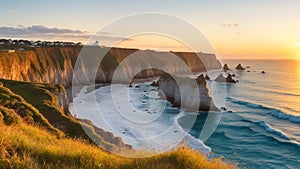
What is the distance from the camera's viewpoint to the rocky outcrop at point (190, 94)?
5227 centimetres

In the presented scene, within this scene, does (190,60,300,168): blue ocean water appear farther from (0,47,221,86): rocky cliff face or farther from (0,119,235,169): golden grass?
(0,47,221,86): rocky cliff face

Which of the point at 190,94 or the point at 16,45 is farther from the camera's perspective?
the point at 16,45

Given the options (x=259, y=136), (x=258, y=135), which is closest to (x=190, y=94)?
(x=258, y=135)

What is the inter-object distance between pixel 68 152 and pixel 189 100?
48.9m

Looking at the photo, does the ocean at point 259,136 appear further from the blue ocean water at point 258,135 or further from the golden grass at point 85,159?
the golden grass at point 85,159

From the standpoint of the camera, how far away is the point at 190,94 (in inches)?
2186

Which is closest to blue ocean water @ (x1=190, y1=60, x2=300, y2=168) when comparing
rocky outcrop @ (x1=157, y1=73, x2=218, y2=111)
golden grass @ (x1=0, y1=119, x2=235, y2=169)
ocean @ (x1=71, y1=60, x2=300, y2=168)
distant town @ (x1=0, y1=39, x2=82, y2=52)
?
ocean @ (x1=71, y1=60, x2=300, y2=168)

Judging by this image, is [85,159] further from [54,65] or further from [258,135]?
[54,65]

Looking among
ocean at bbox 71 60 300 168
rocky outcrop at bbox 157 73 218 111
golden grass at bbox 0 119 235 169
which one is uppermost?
golden grass at bbox 0 119 235 169

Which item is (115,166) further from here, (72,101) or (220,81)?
(220,81)

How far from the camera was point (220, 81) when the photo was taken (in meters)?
104

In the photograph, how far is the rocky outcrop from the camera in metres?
Result: 52.3

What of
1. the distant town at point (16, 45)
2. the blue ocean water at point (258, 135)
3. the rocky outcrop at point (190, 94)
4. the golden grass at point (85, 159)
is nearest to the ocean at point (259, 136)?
the blue ocean water at point (258, 135)

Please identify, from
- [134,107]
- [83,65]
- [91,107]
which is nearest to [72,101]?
[91,107]
